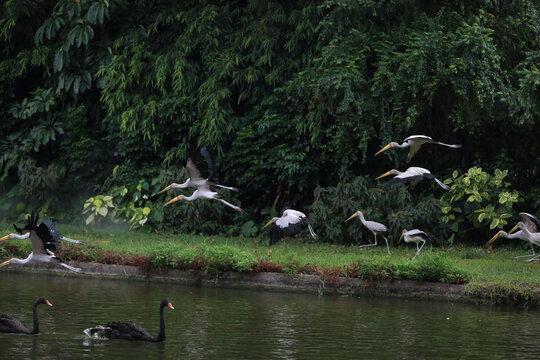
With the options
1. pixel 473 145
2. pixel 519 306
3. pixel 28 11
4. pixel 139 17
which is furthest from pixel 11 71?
pixel 519 306

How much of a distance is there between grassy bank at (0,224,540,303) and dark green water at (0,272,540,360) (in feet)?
1.24

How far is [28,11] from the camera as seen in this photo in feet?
65.2

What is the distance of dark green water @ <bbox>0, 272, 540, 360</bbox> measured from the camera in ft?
26.8

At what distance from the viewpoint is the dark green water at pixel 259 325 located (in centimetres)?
817

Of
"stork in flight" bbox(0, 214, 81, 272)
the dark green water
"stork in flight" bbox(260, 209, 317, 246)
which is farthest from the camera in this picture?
"stork in flight" bbox(260, 209, 317, 246)

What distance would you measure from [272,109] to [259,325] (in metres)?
9.19

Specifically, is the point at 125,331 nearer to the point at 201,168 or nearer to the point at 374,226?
the point at 201,168

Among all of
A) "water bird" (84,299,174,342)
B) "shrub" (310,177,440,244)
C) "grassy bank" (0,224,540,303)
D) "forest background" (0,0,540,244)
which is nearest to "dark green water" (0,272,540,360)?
"water bird" (84,299,174,342)

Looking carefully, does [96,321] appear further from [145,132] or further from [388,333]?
[145,132]

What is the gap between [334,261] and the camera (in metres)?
13.2

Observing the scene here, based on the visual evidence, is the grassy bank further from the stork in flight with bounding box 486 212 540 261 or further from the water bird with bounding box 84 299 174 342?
the water bird with bounding box 84 299 174 342

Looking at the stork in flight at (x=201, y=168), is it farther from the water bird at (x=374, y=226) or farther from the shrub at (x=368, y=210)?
the shrub at (x=368, y=210)

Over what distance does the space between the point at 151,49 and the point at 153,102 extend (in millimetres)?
1592

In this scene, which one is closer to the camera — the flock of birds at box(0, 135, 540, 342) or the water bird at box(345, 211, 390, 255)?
the flock of birds at box(0, 135, 540, 342)
